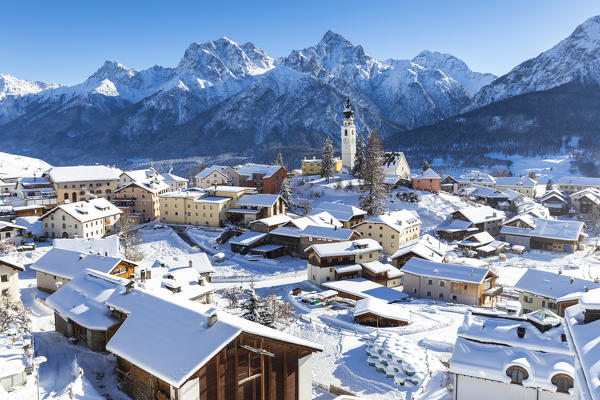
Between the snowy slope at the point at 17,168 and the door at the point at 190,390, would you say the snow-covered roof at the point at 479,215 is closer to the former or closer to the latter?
the door at the point at 190,390

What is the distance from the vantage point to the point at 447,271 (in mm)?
47594

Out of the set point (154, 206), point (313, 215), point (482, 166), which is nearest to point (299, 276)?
point (313, 215)

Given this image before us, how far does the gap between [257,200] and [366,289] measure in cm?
3105

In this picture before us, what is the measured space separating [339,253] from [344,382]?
26353 millimetres

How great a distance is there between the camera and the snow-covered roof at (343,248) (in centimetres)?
5075

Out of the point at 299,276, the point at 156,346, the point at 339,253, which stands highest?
the point at 156,346

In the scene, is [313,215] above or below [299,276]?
above

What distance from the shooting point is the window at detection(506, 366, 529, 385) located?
715 inches

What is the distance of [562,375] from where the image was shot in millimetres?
17594

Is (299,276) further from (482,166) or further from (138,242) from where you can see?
(482,166)

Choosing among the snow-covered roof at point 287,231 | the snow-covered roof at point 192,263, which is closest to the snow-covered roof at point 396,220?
the snow-covered roof at point 287,231

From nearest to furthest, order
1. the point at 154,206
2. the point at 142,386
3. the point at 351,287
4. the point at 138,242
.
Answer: the point at 142,386 → the point at 351,287 → the point at 138,242 → the point at 154,206

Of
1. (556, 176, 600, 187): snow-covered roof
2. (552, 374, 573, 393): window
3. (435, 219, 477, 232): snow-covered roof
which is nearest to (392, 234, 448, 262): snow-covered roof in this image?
(435, 219, 477, 232): snow-covered roof

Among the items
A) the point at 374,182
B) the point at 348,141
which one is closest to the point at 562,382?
the point at 374,182
